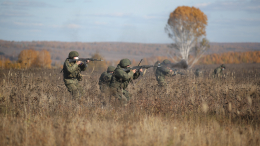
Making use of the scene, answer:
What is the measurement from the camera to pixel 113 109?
6.14 metres

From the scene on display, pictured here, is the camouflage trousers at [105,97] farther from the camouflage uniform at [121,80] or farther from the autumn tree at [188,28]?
the autumn tree at [188,28]

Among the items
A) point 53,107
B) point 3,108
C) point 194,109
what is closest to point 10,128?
point 53,107

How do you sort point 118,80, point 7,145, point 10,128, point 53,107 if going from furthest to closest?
point 118,80 → point 53,107 → point 10,128 → point 7,145

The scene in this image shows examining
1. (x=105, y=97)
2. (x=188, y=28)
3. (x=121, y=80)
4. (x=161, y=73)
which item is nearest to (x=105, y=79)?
(x=121, y=80)

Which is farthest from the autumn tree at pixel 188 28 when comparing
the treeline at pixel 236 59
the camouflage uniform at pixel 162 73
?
the treeline at pixel 236 59

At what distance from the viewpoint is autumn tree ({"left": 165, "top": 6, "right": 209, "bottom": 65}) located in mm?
30312

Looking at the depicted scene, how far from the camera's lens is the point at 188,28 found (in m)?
30.5

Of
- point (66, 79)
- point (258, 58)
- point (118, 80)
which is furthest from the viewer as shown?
point (258, 58)

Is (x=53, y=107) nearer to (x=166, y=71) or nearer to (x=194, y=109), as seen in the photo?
(x=194, y=109)

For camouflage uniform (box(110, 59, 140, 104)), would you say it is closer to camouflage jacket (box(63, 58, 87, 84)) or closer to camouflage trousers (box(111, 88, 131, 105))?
camouflage trousers (box(111, 88, 131, 105))

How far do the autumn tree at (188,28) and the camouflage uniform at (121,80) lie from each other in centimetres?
2541

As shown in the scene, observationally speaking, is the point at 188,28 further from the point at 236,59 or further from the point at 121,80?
the point at 236,59

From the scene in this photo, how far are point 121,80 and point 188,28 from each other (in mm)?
26180

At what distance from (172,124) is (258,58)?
7135 centimetres
